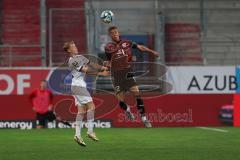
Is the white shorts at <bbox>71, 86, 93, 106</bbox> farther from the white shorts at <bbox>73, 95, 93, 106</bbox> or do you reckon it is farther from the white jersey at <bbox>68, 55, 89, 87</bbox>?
the white jersey at <bbox>68, 55, 89, 87</bbox>

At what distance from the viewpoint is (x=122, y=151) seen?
1305cm

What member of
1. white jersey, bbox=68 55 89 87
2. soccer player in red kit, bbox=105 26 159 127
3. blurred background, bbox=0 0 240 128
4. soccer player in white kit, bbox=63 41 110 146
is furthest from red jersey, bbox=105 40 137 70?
blurred background, bbox=0 0 240 128

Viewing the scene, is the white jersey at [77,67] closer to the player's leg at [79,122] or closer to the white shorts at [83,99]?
the white shorts at [83,99]

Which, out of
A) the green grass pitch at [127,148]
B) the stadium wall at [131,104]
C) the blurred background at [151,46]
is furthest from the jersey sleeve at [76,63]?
the blurred background at [151,46]

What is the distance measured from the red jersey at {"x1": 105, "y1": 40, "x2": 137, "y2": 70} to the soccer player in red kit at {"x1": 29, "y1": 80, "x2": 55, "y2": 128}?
830 centimetres

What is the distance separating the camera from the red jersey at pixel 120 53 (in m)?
16.5

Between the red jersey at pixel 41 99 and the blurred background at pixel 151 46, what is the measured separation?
0.66 m

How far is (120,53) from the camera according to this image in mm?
16562

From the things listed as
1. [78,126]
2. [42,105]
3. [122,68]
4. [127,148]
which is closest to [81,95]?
[78,126]

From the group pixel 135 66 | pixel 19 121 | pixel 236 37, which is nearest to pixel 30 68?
pixel 19 121

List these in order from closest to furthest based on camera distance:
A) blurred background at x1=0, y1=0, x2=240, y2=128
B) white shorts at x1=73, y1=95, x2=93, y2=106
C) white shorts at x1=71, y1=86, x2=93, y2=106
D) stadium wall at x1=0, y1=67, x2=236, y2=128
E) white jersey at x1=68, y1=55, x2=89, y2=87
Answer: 1. white jersey at x1=68, y1=55, x2=89, y2=87
2. white shorts at x1=71, y1=86, x2=93, y2=106
3. white shorts at x1=73, y1=95, x2=93, y2=106
4. stadium wall at x1=0, y1=67, x2=236, y2=128
5. blurred background at x1=0, y1=0, x2=240, y2=128

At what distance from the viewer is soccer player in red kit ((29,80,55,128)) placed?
2477 centimetres

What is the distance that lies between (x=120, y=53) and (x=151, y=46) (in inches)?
470

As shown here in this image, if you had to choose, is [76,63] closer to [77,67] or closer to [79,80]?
[77,67]
